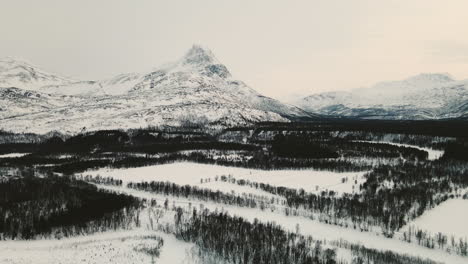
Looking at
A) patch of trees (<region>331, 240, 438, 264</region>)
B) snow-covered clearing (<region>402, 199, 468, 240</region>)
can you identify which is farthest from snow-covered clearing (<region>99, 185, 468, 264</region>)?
snow-covered clearing (<region>402, 199, 468, 240</region>)

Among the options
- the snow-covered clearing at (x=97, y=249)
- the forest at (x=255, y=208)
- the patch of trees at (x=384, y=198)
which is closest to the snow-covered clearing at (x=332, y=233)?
the forest at (x=255, y=208)

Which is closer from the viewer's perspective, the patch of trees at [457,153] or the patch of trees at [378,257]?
the patch of trees at [378,257]

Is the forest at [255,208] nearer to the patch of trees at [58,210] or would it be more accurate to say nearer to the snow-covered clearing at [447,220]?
the patch of trees at [58,210]

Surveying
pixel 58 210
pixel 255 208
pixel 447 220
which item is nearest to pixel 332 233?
pixel 255 208

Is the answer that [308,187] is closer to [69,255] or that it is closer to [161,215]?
[161,215]

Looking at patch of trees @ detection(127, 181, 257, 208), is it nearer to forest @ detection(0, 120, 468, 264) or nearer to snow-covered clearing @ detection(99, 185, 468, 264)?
forest @ detection(0, 120, 468, 264)

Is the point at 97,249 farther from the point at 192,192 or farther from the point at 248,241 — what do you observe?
the point at 192,192

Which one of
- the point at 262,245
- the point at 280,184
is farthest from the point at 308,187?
the point at 262,245
